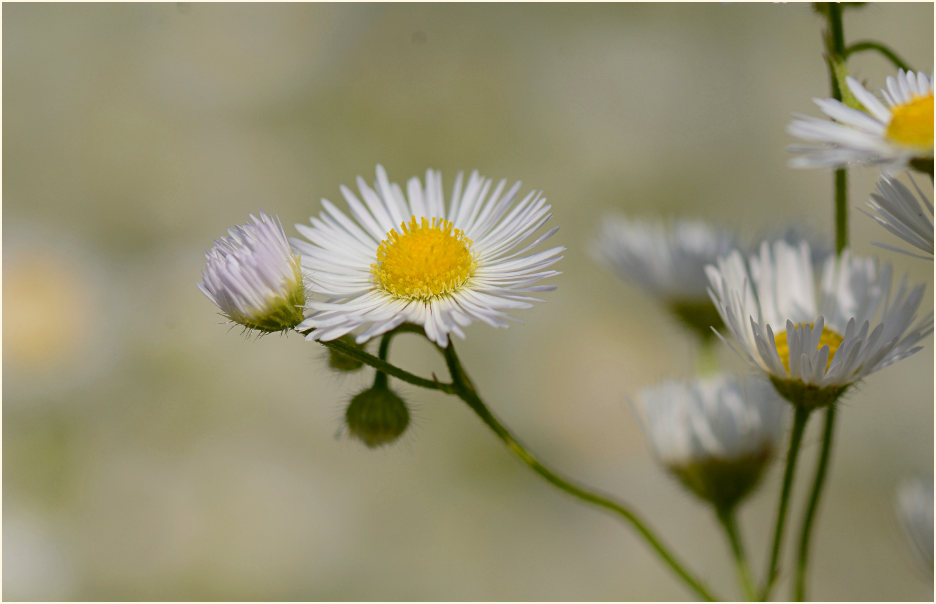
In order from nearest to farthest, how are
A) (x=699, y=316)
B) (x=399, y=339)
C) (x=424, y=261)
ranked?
1. (x=424, y=261)
2. (x=699, y=316)
3. (x=399, y=339)

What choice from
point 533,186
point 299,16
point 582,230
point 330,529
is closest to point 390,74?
point 299,16

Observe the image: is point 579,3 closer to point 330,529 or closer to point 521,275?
point 330,529

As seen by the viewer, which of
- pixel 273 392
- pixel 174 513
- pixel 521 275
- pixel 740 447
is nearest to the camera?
pixel 521 275

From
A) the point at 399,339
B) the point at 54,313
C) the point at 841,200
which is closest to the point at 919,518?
the point at 841,200

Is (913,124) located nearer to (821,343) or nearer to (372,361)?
(821,343)

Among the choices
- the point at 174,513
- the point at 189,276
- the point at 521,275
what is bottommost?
the point at 174,513

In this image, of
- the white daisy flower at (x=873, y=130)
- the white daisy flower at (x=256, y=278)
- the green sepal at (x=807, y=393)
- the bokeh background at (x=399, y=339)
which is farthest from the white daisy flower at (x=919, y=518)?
the bokeh background at (x=399, y=339)

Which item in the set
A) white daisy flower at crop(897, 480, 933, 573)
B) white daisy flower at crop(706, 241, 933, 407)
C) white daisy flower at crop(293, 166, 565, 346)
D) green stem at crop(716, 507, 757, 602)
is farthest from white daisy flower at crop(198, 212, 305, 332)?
white daisy flower at crop(897, 480, 933, 573)

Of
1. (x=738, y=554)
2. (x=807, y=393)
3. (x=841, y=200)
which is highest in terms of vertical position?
(x=841, y=200)

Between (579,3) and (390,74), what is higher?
(579,3)
